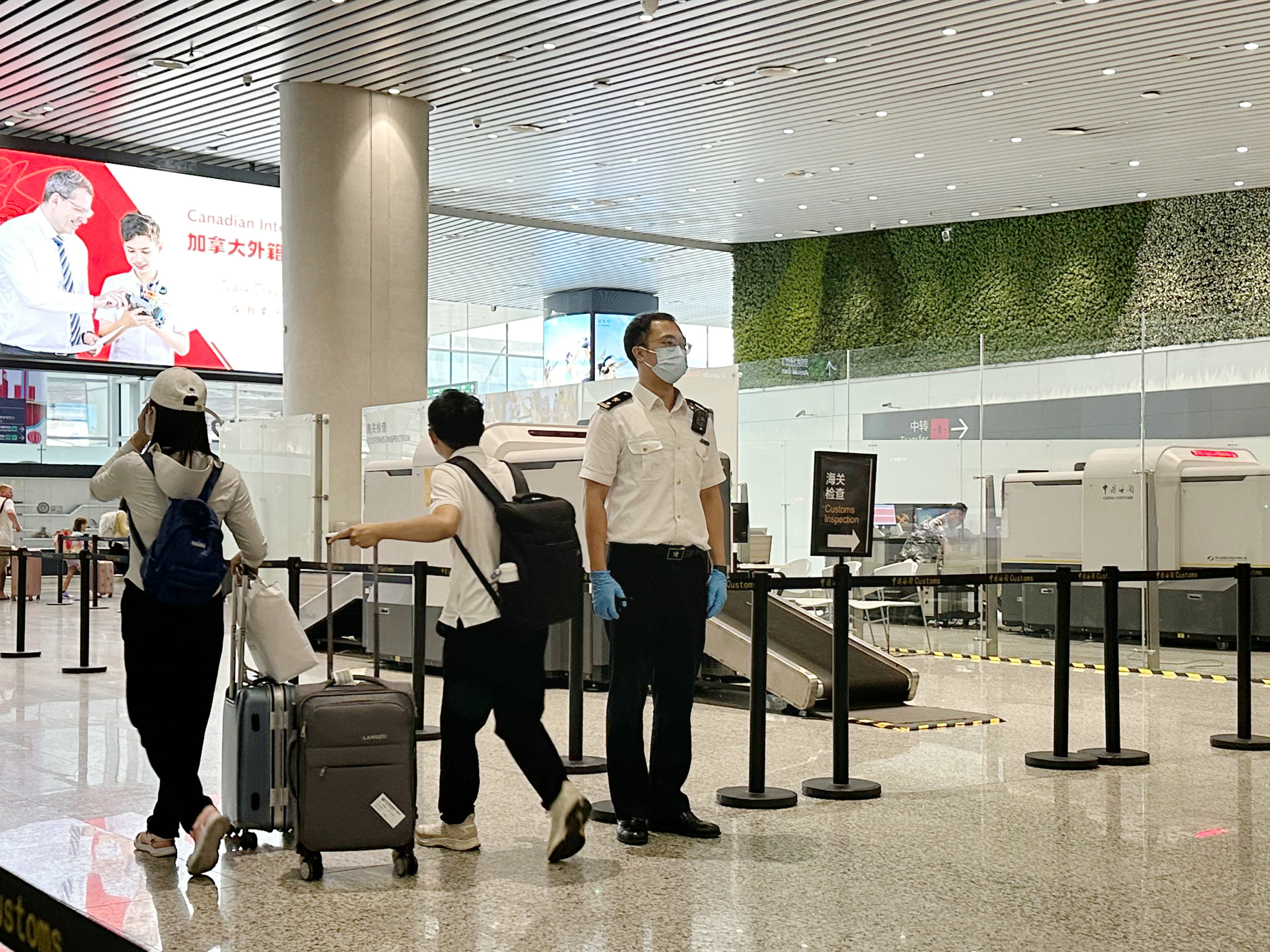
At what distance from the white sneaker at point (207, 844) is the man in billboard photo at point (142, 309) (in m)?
14.9

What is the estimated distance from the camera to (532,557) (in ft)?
14.2

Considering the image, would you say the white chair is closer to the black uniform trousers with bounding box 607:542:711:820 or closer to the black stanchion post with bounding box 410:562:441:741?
the black stanchion post with bounding box 410:562:441:741

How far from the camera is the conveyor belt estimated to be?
8078 mm

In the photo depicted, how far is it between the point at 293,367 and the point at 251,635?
35.3 feet

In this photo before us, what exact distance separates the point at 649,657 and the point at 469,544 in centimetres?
75

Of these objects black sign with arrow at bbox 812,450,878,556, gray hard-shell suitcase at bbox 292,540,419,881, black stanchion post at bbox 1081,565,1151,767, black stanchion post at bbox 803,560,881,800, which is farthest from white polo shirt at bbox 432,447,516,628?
black sign with arrow at bbox 812,450,878,556

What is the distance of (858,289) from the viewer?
81.6 ft

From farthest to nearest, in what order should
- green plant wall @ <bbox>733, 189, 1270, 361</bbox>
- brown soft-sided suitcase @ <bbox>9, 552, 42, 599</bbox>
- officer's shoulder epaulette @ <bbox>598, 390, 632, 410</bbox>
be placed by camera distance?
green plant wall @ <bbox>733, 189, 1270, 361</bbox>
brown soft-sided suitcase @ <bbox>9, 552, 42, 599</bbox>
officer's shoulder epaulette @ <bbox>598, 390, 632, 410</bbox>

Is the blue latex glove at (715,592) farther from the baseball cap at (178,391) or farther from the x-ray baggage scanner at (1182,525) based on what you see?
the x-ray baggage scanner at (1182,525)

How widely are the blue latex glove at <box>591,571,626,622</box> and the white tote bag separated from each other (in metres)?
0.90

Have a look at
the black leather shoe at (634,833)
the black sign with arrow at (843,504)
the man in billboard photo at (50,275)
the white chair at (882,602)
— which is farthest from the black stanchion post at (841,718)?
the man in billboard photo at (50,275)

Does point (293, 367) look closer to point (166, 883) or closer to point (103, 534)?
point (103, 534)

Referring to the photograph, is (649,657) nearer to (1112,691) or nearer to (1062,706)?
(1062,706)

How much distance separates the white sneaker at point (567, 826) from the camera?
4.27 metres
